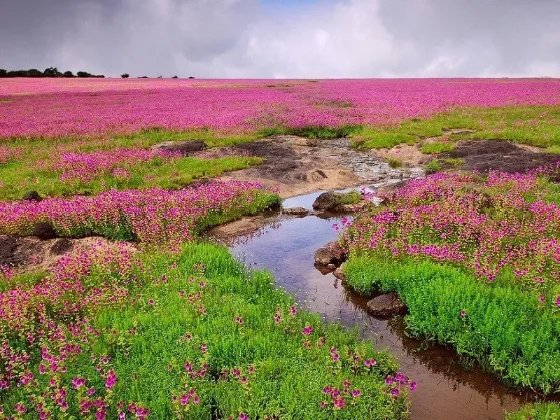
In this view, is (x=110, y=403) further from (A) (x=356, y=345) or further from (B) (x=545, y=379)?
(B) (x=545, y=379)

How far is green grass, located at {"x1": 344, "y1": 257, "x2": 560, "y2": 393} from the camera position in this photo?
6258mm

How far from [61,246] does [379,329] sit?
779 cm

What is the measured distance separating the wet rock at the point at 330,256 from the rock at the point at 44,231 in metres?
7.08

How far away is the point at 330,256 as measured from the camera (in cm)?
1040

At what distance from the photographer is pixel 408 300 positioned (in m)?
7.89

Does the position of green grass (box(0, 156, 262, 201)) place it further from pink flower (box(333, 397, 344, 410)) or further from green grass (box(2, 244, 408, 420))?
pink flower (box(333, 397, 344, 410))

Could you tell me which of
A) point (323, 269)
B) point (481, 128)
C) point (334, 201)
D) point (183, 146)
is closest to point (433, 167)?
point (334, 201)

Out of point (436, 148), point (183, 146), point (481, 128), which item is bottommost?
point (183, 146)

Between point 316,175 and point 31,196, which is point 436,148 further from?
point 31,196

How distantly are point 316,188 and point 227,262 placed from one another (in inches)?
322

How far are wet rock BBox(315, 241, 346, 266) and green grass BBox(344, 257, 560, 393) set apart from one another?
1.71m

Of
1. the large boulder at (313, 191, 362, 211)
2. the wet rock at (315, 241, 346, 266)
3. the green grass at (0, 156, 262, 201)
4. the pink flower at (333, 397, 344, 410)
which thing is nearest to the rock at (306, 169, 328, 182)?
the green grass at (0, 156, 262, 201)

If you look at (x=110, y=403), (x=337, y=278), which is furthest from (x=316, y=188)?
(x=110, y=403)

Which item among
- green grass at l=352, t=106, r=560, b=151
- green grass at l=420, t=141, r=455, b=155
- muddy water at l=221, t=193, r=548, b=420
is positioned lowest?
muddy water at l=221, t=193, r=548, b=420
